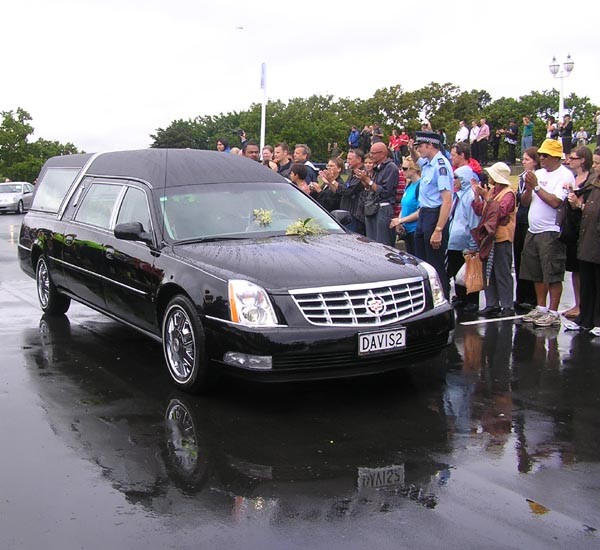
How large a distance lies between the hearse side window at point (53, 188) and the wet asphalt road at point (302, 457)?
2437mm

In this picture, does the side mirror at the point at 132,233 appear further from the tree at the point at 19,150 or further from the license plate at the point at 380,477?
the tree at the point at 19,150

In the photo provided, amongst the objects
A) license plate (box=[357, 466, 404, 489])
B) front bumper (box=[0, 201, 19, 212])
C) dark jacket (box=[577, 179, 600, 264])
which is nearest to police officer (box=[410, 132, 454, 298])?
dark jacket (box=[577, 179, 600, 264])

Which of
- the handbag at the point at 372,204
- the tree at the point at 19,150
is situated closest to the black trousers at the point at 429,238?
the handbag at the point at 372,204

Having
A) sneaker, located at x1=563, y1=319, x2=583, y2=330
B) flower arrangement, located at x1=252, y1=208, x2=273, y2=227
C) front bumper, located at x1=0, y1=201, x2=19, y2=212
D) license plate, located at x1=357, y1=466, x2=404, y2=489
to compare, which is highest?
flower arrangement, located at x1=252, y1=208, x2=273, y2=227

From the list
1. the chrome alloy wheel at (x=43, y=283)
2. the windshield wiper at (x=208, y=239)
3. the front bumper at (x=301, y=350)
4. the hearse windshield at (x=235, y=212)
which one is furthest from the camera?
the chrome alloy wheel at (x=43, y=283)

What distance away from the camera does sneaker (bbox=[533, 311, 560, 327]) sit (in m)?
8.81

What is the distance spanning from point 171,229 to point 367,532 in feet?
12.1

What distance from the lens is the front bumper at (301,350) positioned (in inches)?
217

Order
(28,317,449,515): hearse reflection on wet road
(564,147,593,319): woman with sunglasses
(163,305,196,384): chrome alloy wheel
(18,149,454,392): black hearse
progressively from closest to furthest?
(28,317,449,515): hearse reflection on wet road → (18,149,454,392): black hearse → (163,305,196,384): chrome alloy wheel → (564,147,593,319): woman with sunglasses

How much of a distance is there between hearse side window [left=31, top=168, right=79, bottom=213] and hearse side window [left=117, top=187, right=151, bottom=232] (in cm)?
182

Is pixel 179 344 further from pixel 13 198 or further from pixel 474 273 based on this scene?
pixel 13 198

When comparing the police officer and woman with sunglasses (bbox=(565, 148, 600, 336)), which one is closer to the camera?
woman with sunglasses (bbox=(565, 148, 600, 336))

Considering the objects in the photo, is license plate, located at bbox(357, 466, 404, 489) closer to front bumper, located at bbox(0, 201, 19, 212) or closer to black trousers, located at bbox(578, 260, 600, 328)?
black trousers, located at bbox(578, 260, 600, 328)

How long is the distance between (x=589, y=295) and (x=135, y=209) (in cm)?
476
